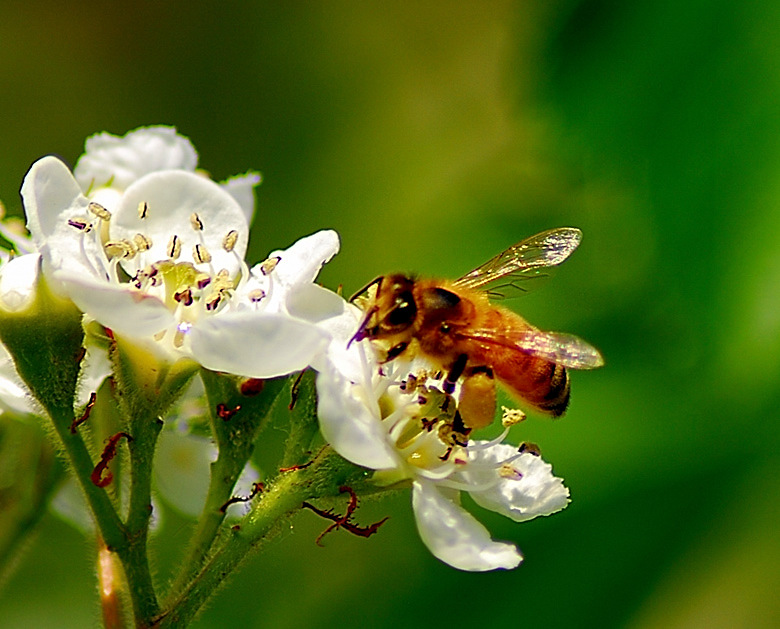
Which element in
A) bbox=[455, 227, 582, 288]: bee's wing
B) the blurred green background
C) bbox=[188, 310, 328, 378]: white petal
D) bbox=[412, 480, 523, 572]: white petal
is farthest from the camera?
the blurred green background

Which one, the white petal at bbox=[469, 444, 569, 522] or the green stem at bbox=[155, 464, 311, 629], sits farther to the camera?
the white petal at bbox=[469, 444, 569, 522]

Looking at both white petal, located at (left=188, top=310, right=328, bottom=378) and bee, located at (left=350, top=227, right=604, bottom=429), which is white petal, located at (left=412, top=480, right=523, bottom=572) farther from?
white petal, located at (left=188, top=310, right=328, bottom=378)

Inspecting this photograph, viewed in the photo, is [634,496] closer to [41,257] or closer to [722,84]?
[722,84]

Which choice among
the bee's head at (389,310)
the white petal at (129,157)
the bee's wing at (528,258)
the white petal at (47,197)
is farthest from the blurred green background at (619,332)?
the white petal at (47,197)

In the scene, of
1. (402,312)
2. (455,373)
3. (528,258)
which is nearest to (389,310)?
(402,312)

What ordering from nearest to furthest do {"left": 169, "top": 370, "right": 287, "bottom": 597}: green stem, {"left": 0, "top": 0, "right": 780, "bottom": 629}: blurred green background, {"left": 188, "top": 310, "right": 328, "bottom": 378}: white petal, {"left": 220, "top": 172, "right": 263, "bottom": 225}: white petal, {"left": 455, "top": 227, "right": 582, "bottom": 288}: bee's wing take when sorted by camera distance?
{"left": 188, "top": 310, "right": 328, "bottom": 378}: white petal, {"left": 169, "top": 370, "right": 287, "bottom": 597}: green stem, {"left": 455, "top": 227, "right": 582, "bottom": 288}: bee's wing, {"left": 220, "top": 172, "right": 263, "bottom": 225}: white petal, {"left": 0, "top": 0, "right": 780, "bottom": 629}: blurred green background

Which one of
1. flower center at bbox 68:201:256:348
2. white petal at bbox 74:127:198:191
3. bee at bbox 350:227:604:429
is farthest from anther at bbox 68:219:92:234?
white petal at bbox 74:127:198:191

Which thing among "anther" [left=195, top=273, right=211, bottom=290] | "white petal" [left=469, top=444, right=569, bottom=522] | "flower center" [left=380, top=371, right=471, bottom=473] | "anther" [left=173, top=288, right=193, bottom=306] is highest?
"anther" [left=195, top=273, right=211, bottom=290]

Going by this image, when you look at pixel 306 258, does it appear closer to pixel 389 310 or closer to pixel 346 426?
pixel 389 310
